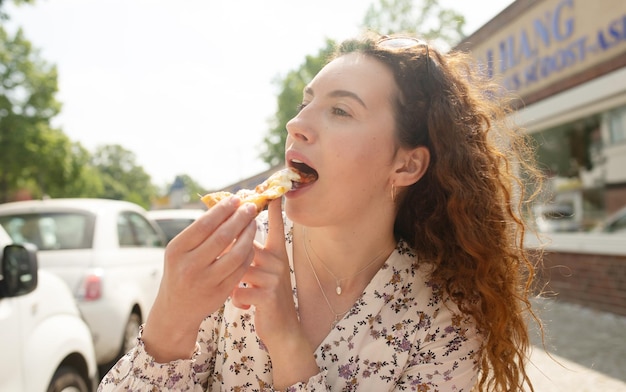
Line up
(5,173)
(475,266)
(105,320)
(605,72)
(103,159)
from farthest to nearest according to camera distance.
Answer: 1. (103,159)
2. (5,173)
3. (605,72)
4. (105,320)
5. (475,266)

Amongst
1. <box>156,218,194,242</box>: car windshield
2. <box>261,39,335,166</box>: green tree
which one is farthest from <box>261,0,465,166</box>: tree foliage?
<box>156,218,194,242</box>: car windshield

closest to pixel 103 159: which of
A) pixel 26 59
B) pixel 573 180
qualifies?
pixel 26 59

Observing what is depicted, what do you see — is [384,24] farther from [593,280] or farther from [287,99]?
[593,280]

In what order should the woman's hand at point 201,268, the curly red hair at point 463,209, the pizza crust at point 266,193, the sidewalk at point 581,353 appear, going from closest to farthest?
the woman's hand at point 201,268 < the pizza crust at point 266,193 < the curly red hair at point 463,209 < the sidewalk at point 581,353

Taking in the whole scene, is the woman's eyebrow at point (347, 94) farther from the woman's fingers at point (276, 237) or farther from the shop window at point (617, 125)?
the shop window at point (617, 125)

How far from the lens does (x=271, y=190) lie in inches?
72.0

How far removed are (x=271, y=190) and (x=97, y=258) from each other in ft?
11.6

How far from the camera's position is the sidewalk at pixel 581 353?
4468 millimetres

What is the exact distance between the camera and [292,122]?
1.94m

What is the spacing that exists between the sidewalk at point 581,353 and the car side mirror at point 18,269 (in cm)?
303

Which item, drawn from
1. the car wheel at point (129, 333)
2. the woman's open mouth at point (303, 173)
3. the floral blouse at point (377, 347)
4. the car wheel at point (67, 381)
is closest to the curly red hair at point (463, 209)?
the floral blouse at point (377, 347)

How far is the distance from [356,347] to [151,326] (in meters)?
0.74

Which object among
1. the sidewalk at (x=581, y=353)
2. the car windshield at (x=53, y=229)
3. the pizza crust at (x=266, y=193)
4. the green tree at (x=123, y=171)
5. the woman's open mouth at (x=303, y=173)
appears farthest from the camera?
the green tree at (x=123, y=171)

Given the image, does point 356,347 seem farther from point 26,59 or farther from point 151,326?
point 26,59
